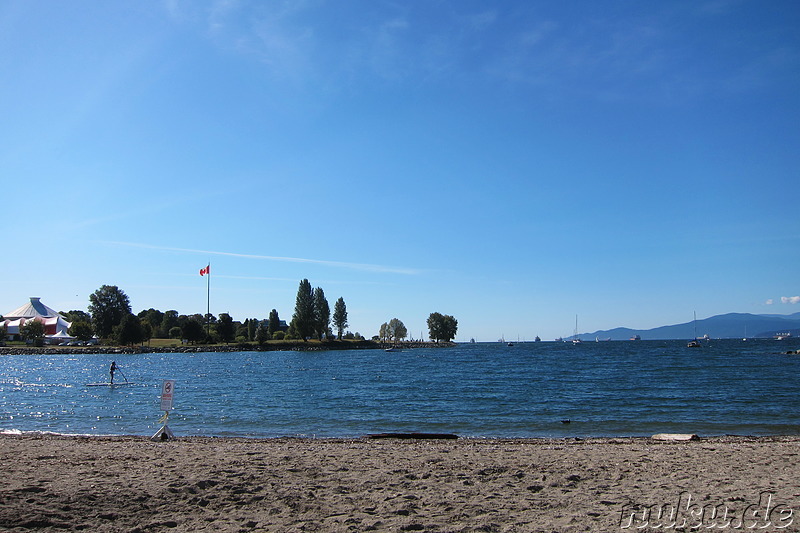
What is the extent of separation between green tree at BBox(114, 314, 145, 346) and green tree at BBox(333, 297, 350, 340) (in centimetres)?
6102

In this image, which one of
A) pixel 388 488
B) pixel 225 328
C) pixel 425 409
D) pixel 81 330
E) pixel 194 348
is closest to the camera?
pixel 388 488

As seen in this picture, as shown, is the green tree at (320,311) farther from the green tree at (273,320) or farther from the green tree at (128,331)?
the green tree at (128,331)

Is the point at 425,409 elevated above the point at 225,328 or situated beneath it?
situated beneath

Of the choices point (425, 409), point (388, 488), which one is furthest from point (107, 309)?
point (388, 488)

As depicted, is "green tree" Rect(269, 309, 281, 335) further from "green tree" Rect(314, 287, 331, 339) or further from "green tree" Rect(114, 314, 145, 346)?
"green tree" Rect(114, 314, 145, 346)

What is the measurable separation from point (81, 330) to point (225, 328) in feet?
130

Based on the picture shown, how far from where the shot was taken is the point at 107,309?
15200 cm

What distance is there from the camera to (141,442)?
1758 cm

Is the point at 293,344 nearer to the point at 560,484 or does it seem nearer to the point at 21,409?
A: the point at 21,409

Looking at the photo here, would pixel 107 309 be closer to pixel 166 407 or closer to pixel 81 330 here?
pixel 81 330

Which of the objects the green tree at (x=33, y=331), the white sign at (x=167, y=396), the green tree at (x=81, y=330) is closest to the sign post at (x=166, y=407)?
the white sign at (x=167, y=396)

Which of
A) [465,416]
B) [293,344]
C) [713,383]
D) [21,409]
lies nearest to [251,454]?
[465,416]

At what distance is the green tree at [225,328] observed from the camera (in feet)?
547

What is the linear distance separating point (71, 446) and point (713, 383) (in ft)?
147
